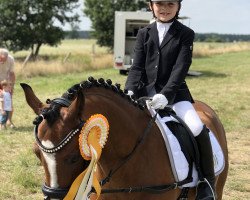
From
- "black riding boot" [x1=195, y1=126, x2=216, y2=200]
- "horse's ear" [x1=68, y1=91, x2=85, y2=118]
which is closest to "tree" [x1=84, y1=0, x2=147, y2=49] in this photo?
"black riding boot" [x1=195, y1=126, x2=216, y2=200]

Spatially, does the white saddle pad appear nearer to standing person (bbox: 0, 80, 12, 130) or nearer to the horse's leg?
the horse's leg

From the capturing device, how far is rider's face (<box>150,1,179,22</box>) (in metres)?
3.71

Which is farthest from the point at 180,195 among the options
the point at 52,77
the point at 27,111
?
the point at 52,77

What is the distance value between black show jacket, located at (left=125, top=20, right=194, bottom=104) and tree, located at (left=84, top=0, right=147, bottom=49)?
33952 mm

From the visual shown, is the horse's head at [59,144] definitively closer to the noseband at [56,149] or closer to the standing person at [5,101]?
the noseband at [56,149]

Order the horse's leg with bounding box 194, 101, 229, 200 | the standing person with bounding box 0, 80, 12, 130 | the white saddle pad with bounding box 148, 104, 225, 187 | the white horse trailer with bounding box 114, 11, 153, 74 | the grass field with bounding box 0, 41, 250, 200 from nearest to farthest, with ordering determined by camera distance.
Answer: the white saddle pad with bounding box 148, 104, 225, 187 → the horse's leg with bounding box 194, 101, 229, 200 → the grass field with bounding box 0, 41, 250, 200 → the standing person with bounding box 0, 80, 12, 130 → the white horse trailer with bounding box 114, 11, 153, 74

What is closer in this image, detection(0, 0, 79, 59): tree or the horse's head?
the horse's head

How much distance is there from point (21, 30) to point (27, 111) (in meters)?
23.5

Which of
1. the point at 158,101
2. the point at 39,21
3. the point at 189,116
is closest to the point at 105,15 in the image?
the point at 39,21

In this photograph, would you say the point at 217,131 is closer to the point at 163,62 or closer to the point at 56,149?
the point at 163,62

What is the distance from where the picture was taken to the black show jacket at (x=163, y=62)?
145 inches

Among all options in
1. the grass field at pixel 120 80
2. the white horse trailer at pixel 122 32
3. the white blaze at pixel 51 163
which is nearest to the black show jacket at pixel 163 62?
the white blaze at pixel 51 163

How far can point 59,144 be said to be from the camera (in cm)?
254

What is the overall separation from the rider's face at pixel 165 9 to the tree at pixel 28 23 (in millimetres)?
31909
